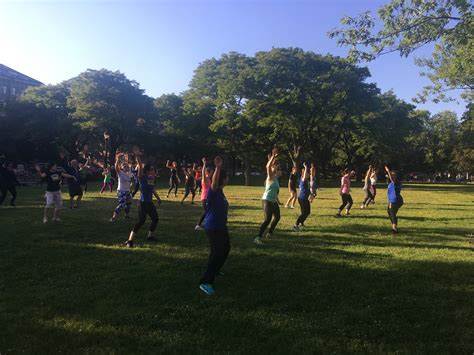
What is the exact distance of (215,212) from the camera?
241 inches

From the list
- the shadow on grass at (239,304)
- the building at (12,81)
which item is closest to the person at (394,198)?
the shadow on grass at (239,304)

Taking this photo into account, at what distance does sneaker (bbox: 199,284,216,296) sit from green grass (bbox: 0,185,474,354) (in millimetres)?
87

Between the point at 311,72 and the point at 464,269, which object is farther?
the point at 311,72

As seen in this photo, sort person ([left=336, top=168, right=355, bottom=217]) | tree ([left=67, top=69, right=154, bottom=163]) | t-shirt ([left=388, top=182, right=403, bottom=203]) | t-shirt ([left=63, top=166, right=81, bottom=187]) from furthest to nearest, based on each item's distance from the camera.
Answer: tree ([left=67, top=69, right=154, bottom=163]) < person ([left=336, top=168, right=355, bottom=217]) < t-shirt ([left=63, top=166, right=81, bottom=187]) < t-shirt ([left=388, top=182, right=403, bottom=203])

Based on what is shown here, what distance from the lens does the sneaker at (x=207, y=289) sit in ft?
19.4

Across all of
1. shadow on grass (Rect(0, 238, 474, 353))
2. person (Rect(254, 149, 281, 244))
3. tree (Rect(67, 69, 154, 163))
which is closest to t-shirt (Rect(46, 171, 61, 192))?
→ shadow on grass (Rect(0, 238, 474, 353))

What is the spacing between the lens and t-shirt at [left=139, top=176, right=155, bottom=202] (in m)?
9.28

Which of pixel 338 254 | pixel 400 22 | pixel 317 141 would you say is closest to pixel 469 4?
pixel 400 22

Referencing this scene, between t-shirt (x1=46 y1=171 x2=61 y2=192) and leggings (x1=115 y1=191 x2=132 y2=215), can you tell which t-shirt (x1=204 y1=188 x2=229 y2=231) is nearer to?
leggings (x1=115 y1=191 x2=132 y2=215)

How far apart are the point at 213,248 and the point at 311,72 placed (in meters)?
33.7

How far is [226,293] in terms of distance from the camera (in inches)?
236

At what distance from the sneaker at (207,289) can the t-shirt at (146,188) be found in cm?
374

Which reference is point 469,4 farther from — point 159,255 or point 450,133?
point 450,133

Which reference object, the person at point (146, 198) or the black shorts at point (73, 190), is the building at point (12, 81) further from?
the person at point (146, 198)
